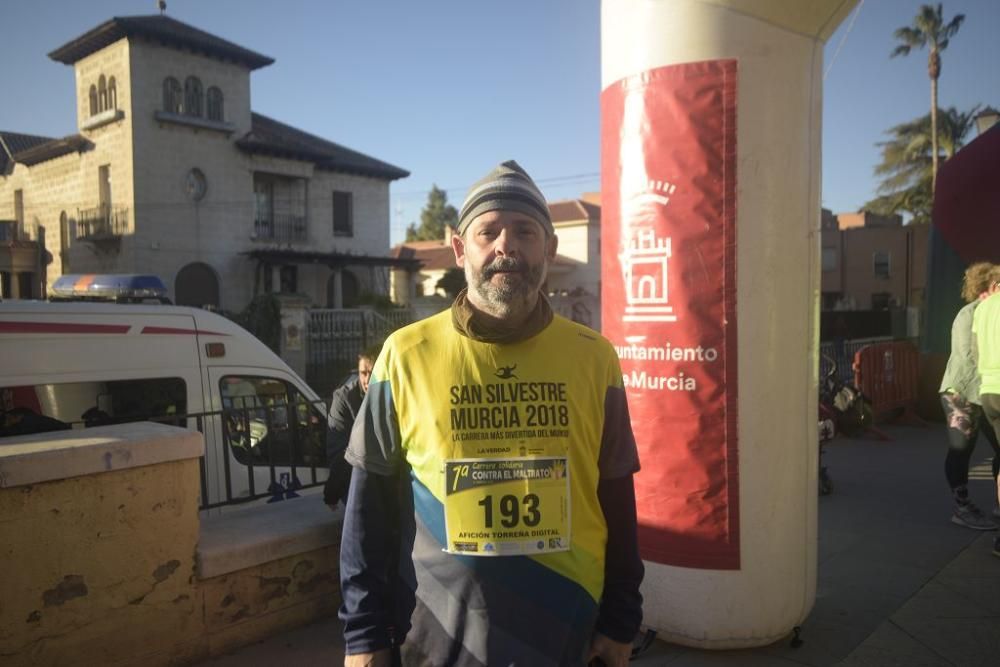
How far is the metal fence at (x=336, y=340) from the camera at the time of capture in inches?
818

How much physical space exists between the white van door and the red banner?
2.79m

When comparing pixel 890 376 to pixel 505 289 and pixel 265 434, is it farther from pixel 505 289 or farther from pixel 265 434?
pixel 505 289

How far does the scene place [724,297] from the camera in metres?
3.56

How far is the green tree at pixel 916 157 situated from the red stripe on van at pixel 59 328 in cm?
4745

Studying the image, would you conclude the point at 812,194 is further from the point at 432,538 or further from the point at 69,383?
the point at 69,383

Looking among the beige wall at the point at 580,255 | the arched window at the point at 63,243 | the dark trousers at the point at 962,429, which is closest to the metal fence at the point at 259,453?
the dark trousers at the point at 962,429

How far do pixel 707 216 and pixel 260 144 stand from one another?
27.3 metres

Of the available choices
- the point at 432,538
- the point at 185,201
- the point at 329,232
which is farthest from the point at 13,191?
the point at 432,538

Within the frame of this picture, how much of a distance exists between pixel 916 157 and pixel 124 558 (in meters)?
51.2

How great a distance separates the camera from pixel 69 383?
5004 millimetres

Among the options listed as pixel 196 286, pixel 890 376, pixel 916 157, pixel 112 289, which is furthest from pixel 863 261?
pixel 112 289

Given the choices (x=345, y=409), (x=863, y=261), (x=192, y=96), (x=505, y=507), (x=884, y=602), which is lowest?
(x=884, y=602)

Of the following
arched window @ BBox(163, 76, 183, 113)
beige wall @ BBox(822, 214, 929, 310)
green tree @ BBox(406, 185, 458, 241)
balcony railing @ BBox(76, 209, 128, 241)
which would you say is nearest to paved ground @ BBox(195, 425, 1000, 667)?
balcony railing @ BBox(76, 209, 128, 241)

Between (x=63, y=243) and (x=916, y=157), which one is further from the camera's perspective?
(x=916, y=157)
